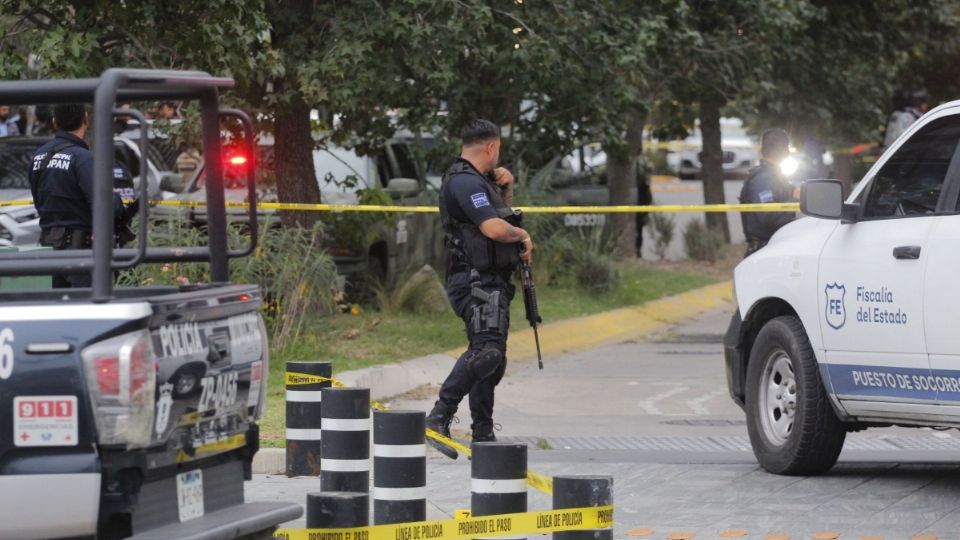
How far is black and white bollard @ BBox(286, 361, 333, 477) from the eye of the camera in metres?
8.18

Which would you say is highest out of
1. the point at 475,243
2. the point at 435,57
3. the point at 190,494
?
the point at 435,57

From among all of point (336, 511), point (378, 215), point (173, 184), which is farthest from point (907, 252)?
point (173, 184)

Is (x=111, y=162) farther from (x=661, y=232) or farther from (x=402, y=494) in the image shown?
(x=661, y=232)

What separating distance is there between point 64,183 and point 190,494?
14.2ft

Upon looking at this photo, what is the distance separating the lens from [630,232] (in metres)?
23.4

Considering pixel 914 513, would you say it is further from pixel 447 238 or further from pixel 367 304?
pixel 367 304

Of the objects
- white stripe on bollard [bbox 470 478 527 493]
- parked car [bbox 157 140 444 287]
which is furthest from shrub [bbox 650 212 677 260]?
white stripe on bollard [bbox 470 478 527 493]

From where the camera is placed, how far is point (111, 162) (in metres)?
5.14

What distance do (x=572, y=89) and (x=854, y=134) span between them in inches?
447

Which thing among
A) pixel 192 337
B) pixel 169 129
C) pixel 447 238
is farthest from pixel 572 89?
pixel 192 337

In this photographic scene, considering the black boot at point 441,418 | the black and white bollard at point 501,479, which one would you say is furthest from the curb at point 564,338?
the black and white bollard at point 501,479

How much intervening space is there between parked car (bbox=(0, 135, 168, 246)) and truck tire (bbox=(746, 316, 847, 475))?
709cm

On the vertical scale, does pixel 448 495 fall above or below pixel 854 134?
below

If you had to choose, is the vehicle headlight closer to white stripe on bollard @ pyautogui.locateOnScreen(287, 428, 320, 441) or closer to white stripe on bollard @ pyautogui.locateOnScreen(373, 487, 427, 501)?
white stripe on bollard @ pyautogui.locateOnScreen(287, 428, 320, 441)
